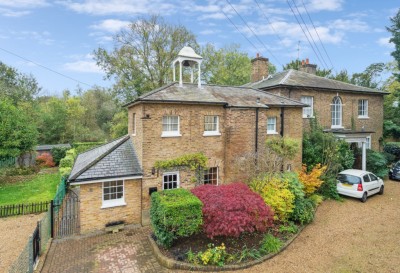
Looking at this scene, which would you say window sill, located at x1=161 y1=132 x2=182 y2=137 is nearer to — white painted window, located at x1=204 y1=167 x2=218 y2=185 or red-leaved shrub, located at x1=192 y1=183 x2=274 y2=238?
white painted window, located at x1=204 y1=167 x2=218 y2=185

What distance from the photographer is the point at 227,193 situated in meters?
10.5

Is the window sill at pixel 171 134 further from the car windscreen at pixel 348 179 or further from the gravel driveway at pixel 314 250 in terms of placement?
the car windscreen at pixel 348 179

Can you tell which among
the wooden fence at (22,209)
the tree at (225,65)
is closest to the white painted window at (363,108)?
the tree at (225,65)

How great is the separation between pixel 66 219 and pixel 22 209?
346 centimetres

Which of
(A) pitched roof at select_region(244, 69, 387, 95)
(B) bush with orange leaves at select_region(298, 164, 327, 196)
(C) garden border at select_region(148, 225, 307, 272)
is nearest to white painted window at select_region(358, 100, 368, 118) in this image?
(A) pitched roof at select_region(244, 69, 387, 95)

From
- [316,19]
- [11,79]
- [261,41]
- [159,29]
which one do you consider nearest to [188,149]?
[261,41]

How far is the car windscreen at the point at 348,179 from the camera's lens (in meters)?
15.6

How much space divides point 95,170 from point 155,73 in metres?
21.8

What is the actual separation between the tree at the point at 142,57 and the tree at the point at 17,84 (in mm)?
23023

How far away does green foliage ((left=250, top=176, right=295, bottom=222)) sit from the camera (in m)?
11.9

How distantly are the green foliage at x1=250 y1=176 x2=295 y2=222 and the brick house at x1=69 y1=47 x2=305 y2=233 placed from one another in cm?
210

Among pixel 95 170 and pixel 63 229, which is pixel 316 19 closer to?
pixel 95 170

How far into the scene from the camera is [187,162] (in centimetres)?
1352

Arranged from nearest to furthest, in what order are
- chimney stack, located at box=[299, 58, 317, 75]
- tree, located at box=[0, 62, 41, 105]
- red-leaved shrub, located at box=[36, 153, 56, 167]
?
chimney stack, located at box=[299, 58, 317, 75] → red-leaved shrub, located at box=[36, 153, 56, 167] → tree, located at box=[0, 62, 41, 105]
